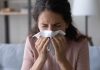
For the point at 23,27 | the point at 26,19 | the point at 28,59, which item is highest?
the point at 26,19

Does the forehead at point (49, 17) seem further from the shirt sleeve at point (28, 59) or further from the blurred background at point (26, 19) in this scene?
the blurred background at point (26, 19)

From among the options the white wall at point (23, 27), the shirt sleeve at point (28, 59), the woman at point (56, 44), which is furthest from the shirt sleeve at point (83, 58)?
the white wall at point (23, 27)

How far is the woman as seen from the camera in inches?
42.1

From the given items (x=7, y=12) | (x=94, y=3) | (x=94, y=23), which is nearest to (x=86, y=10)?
(x=94, y=3)

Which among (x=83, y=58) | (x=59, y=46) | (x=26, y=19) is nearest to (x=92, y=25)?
(x=26, y=19)

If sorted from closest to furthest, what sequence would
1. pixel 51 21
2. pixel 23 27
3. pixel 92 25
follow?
pixel 51 21 → pixel 92 25 → pixel 23 27

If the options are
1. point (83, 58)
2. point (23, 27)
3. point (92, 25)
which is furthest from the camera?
point (23, 27)

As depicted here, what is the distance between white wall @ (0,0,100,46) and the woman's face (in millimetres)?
1926

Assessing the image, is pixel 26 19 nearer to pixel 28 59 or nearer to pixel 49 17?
pixel 28 59

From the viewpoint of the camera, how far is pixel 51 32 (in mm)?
1045

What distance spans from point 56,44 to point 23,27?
217cm

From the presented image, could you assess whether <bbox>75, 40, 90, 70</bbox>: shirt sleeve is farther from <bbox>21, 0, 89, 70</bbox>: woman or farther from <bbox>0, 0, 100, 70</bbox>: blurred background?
<bbox>0, 0, 100, 70</bbox>: blurred background

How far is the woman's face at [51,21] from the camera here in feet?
3.45

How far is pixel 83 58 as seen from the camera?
117cm
